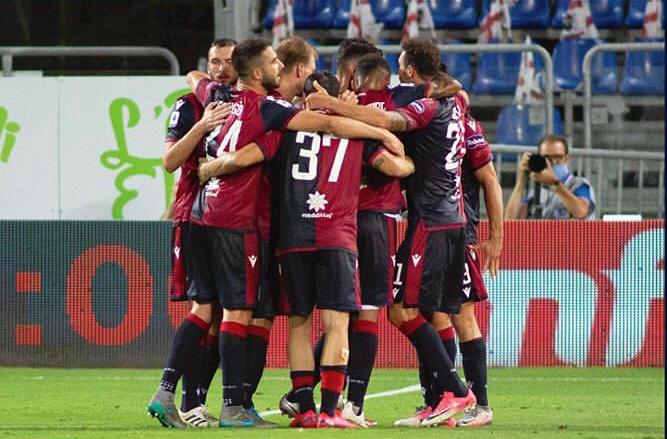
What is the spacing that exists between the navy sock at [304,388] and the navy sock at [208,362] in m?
0.64

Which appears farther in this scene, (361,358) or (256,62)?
(361,358)

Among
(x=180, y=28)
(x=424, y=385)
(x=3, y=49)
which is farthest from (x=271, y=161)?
(x=180, y=28)

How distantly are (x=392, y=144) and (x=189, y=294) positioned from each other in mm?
1331

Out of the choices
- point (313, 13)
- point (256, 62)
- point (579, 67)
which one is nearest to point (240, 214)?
point (256, 62)

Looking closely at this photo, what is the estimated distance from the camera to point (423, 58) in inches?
332

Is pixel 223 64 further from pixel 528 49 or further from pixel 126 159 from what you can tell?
pixel 528 49

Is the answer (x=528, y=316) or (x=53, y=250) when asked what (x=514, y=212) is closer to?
(x=528, y=316)

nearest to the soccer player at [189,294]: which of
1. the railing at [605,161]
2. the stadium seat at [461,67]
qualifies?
the railing at [605,161]

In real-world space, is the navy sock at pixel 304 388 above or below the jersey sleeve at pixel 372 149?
below

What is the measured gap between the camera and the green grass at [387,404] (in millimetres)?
7691

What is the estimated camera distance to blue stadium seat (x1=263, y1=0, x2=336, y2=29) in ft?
59.7

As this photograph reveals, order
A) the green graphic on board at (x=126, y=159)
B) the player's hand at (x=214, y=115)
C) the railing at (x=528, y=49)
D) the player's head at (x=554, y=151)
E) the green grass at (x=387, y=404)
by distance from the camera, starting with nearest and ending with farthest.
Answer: the green grass at (x=387, y=404)
the player's hand at (x=214, y=115)
the player's head at (x=554, y=151)
the green graphic on board at (x=126, y=159)
the railing at (x=528, y=49)

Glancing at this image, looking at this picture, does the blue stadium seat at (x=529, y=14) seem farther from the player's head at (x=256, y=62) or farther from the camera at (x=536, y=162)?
the player's head at (x=256, y=62)

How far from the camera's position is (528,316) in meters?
12.4
